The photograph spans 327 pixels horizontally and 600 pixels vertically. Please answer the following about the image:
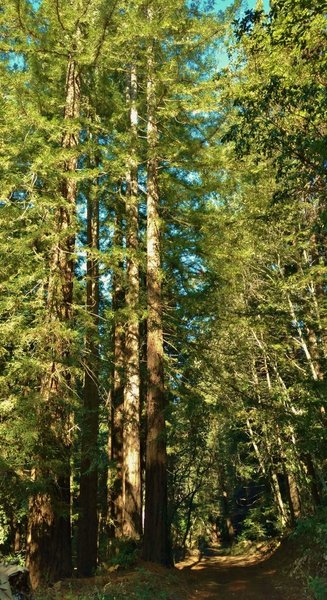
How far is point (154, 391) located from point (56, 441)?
2.65m

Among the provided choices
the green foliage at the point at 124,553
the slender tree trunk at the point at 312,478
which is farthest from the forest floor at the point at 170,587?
the slender tree trunk at the point at 312,478

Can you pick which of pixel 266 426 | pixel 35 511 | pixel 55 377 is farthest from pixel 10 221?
pixel 266 426

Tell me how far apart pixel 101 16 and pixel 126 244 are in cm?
523

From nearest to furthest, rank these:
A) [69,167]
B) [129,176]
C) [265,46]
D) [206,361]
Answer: [265,46] → [69,167] → [206,361] → [129,176]

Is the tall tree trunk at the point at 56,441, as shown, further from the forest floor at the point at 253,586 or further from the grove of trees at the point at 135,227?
the forest floor at the point at 253,586

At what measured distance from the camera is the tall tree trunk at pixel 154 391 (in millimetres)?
9102

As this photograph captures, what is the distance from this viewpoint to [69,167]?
393 inches

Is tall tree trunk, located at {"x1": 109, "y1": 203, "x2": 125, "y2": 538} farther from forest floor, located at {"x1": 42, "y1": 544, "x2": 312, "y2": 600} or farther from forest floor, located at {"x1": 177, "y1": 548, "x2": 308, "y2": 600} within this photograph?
forest floor, located at {"x1": 42, "y1": 544, "x2": 312, "y2": 600}

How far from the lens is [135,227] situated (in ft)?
38.9

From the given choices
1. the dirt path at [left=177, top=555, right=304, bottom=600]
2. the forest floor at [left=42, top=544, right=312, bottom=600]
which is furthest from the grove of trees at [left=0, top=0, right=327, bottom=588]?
the dirt path at [left=177, top=555, right=304, bottom=600]

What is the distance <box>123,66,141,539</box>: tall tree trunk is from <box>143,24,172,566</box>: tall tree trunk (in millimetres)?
432

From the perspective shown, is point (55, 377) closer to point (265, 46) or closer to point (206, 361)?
point (206, 361)

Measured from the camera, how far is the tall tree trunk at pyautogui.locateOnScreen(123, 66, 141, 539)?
10.3m

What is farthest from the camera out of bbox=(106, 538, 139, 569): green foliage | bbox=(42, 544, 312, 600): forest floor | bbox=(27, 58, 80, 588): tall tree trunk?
bbox=(106, 538, 139, 569): green foliage
